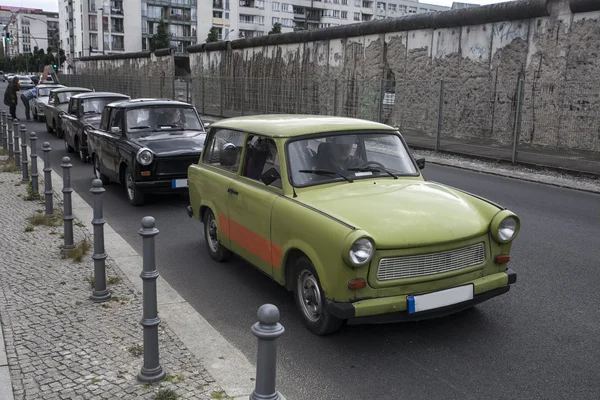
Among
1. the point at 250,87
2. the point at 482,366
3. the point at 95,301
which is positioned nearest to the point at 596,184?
the point at 482,366

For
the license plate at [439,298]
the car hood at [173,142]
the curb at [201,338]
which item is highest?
the car hood at [173,142]

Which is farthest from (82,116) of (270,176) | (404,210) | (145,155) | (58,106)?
(404,210)

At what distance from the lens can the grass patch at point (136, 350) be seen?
4070 millimetres

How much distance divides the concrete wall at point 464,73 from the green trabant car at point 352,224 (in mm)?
10578

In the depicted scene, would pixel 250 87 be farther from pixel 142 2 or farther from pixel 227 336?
pixel 142 2

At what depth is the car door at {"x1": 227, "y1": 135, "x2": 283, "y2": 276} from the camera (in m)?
5.03

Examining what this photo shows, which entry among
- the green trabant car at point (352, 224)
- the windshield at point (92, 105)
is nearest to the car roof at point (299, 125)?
the green trabant car at point (352, 224)

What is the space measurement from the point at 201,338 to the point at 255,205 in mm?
1305

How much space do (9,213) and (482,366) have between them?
6.84 metres

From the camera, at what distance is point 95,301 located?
508cm

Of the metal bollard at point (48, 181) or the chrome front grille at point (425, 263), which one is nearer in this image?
the chrome front grille at point (425, 263)

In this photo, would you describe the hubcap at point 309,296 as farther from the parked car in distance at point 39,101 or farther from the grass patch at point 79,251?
the parked car in distance at point 39,101

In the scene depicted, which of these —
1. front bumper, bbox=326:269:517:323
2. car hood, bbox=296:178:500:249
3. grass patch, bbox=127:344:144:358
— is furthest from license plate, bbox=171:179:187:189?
front bumper, bbox=326:269:517:323

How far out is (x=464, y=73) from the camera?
17781 millimetres
